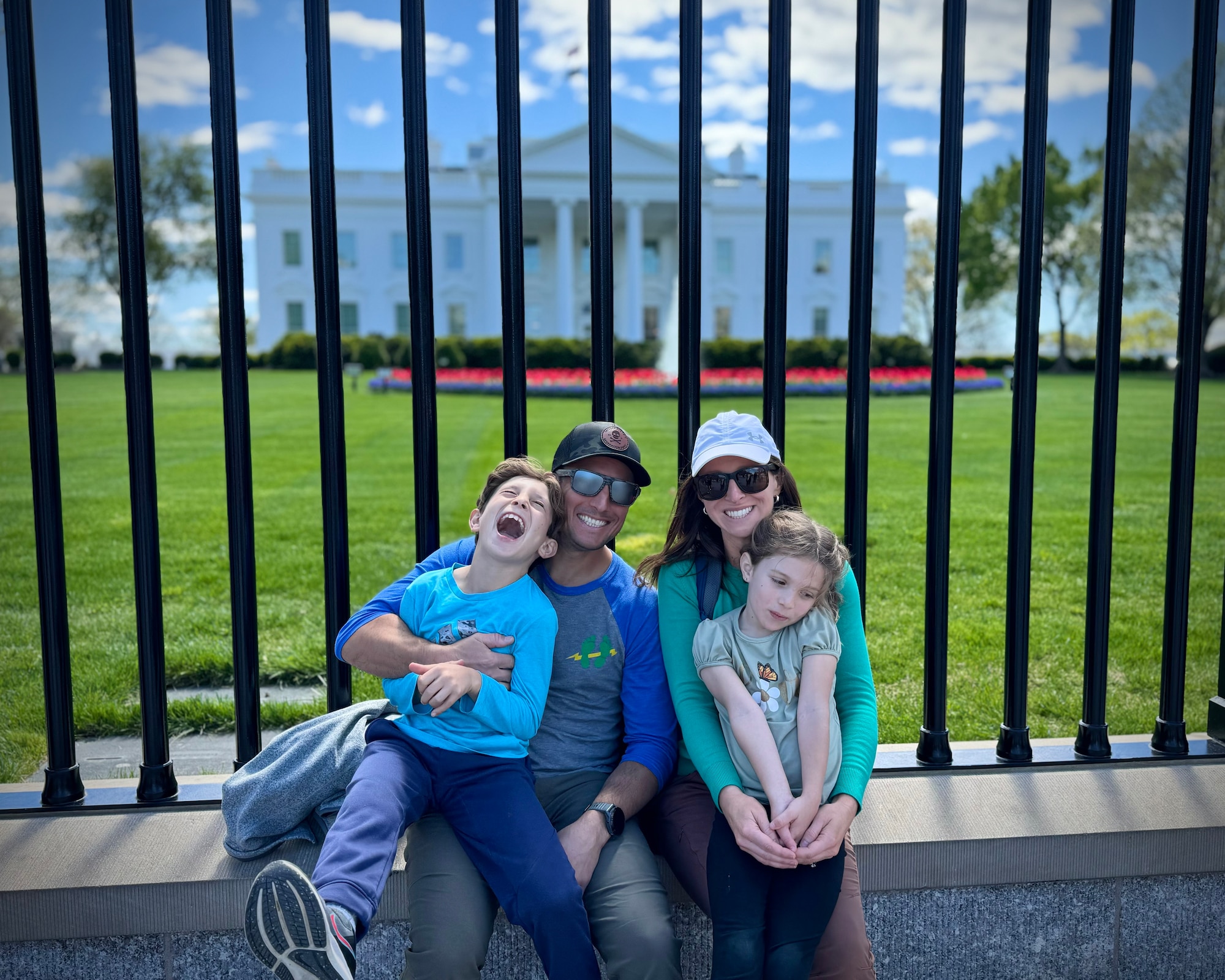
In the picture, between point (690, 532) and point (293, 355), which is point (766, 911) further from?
point (293, 355)

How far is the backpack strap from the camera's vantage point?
2.35 m

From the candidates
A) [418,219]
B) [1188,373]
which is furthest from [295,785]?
[1188,373]

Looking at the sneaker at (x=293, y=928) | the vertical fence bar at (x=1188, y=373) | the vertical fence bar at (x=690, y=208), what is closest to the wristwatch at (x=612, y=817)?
the sneaker at (x=293, y=928)

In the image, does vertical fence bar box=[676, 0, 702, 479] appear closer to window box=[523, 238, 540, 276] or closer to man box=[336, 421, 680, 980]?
man box=[336, 421, 680, 980]

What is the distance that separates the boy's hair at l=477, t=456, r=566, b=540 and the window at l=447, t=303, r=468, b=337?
4872 centimetres

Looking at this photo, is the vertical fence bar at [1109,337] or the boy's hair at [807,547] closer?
the boy's hair at [807,547]

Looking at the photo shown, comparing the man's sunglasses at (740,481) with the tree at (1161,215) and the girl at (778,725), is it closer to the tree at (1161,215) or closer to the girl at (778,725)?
the girl at (778,725)

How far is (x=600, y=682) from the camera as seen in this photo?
7.69 ft

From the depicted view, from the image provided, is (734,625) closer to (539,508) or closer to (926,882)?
(539,508)

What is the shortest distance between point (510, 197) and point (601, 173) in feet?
0.79

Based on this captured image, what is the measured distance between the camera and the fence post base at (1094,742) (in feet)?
8.45

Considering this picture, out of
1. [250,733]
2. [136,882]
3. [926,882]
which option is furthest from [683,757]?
[136,882]

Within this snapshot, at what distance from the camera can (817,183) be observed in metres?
48.6

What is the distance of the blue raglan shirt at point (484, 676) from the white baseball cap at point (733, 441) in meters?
0.54
